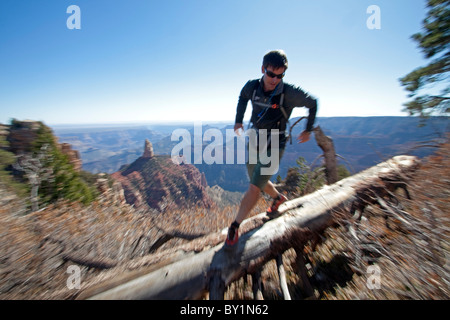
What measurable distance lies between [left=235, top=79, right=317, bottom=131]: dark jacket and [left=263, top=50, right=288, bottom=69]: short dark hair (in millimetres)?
214

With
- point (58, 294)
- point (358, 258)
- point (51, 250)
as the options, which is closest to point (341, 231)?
point (358, 258)

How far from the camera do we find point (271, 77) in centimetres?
217

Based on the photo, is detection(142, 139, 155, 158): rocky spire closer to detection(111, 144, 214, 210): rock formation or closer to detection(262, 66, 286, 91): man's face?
detection(111, 144, 214, 210): rock formation

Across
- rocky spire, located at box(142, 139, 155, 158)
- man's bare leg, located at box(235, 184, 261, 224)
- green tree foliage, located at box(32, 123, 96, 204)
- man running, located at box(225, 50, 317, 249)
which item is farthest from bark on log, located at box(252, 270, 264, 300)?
rocky spire, located at box(142, 139, 155, 158)

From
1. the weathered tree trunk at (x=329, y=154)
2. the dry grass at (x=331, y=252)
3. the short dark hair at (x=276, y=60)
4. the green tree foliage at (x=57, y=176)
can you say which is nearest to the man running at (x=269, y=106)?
the short dark hair at (x=276, y=60)

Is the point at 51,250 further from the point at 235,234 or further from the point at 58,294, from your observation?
the point at 235,234

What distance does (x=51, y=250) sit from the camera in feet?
8.60

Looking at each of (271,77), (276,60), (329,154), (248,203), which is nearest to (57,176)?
(248,203)

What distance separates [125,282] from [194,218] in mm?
2516

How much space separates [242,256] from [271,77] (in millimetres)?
2164

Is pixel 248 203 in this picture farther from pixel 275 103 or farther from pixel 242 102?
pixel 242 102

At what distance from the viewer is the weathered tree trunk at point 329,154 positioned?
217 inches

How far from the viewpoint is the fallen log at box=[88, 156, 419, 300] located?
1.64 m
